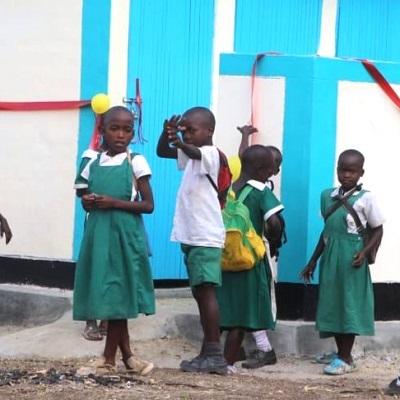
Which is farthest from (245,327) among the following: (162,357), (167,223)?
(167,223)

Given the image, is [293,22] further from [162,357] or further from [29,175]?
[162,357]

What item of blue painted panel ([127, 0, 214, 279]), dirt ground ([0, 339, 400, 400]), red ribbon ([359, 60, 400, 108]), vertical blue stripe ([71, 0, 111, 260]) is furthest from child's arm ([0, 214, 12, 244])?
red ribbon ([359, 60, 400, 108])

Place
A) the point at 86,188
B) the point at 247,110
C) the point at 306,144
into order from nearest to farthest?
the point at 86,188 → the point at 306,144 → the point at 247,110

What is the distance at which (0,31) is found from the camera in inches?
315

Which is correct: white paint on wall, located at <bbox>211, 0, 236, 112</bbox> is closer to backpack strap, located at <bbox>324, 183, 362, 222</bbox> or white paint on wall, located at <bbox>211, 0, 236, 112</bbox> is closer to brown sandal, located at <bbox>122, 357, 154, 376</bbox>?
backpack strap, located at <bbox>324, 183, 362, 222</bbox>

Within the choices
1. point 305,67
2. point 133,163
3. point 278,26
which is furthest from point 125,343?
point 278,26

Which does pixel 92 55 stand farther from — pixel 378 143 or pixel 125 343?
pixel 125 343

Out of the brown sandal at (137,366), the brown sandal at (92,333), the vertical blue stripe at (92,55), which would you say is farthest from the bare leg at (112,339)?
the vertical blue stripe at (92,55)

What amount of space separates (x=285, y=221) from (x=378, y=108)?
1011mm

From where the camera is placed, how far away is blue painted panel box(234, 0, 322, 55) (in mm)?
8258

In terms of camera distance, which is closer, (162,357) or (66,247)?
(162,357)

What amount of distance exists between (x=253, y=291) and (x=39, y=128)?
2.26m

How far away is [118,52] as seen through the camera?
25.2 ft

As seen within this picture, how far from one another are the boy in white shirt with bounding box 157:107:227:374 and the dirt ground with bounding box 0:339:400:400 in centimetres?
16
